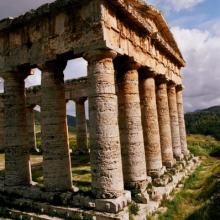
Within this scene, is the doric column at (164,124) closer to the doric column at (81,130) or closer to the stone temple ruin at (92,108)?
the stone temple ruin at (92,108)

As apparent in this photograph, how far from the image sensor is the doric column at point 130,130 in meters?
16.3

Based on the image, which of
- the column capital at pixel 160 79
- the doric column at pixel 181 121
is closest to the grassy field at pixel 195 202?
the doric column at pixel 181 121

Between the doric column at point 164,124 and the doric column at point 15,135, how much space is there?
9234 mm

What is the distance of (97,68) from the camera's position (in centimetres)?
1403

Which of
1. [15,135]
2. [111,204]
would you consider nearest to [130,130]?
[111,204]

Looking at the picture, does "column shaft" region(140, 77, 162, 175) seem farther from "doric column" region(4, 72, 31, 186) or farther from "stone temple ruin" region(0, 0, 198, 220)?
"doric column" region(4, 72, 31, 186)

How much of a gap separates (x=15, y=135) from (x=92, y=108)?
5.30 metres

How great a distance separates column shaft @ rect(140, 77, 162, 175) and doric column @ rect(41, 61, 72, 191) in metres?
5.43

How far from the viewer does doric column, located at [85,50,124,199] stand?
13.7m

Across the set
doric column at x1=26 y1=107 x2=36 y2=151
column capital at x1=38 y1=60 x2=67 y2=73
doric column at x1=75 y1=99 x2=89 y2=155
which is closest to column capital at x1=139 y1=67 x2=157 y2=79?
column capital at x1=38 y1=60 x2=67 y2=73

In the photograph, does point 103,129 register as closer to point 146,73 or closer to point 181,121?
point 146,73

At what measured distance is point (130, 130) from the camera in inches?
651

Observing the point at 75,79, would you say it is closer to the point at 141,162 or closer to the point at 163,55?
the point at 163,55

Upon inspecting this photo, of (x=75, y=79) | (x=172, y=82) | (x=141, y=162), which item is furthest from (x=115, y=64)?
(x=75, y=79)
